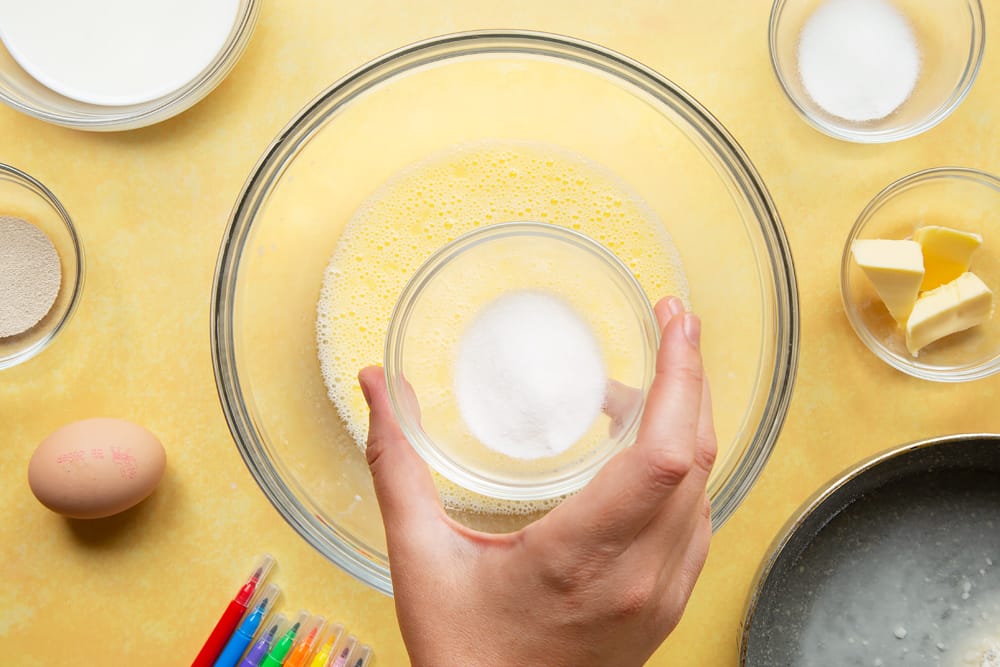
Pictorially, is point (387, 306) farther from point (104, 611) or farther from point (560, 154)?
Answer: point (104, 611)

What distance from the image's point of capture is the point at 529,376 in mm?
971

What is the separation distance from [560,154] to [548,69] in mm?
112

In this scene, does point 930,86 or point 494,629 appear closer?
point 494,629

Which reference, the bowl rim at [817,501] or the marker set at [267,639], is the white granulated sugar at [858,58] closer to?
the bowl rim at [817,501]

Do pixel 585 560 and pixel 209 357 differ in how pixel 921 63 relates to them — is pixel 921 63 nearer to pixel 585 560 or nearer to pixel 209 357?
pixel 585 560

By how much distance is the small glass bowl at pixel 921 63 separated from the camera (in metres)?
1.18

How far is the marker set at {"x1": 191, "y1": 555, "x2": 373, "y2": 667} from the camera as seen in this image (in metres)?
1.16

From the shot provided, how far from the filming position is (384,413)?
0.93 meters

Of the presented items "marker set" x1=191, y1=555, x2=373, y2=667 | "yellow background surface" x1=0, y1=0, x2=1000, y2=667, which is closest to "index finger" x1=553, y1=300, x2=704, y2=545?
"yellow background surface" x1=0, y1=0, x2=1000, y2=667

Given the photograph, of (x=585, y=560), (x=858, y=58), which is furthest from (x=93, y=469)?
(x=858, y=58)

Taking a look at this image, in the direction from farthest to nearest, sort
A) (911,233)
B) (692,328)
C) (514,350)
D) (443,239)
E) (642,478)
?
(911,233) → (443,239) → (514,350) → (692,328) → (642,478)

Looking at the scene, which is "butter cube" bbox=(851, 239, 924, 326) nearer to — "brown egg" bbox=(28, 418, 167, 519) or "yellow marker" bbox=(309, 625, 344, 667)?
"yellow marker" bbox=(309, 625, 344, 667)

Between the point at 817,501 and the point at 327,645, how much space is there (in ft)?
2.28

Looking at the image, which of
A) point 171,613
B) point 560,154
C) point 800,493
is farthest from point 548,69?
point 171,613
